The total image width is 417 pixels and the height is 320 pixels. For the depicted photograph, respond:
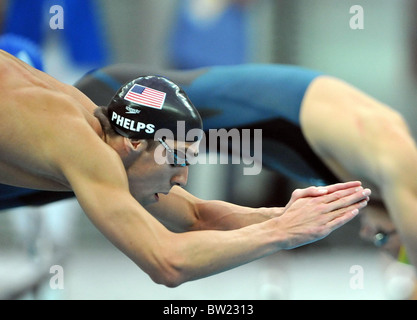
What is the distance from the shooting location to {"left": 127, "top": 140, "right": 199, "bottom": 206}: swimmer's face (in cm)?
138

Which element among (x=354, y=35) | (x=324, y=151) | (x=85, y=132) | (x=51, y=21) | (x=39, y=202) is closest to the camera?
(x=85, y=132)

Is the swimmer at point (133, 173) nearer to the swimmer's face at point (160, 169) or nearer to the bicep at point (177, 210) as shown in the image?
the swimmer's face at point (160, 169)

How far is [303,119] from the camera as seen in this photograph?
2084 mm

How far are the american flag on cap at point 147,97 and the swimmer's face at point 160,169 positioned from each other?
0.08 m

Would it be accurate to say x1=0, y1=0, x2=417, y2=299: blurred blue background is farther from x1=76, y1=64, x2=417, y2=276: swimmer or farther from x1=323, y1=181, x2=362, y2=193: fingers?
x1=323, y1=181, x2=362, y2=193: fingers

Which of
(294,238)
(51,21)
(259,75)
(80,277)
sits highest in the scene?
(51,21)

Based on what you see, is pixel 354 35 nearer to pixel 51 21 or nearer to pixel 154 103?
pixel 51 21

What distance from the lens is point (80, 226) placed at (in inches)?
109

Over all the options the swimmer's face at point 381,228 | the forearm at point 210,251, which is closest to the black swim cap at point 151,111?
the forearm at point 210,251

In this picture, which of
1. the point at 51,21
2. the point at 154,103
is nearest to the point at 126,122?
the point at 154,103

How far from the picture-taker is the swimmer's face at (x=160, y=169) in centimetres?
138

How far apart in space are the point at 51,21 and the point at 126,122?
1.37 m

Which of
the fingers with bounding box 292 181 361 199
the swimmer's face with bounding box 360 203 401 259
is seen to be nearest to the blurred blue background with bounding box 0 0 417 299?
the swimmer's face with bounding box 360 203 401 259

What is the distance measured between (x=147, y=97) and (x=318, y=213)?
0.40 m
